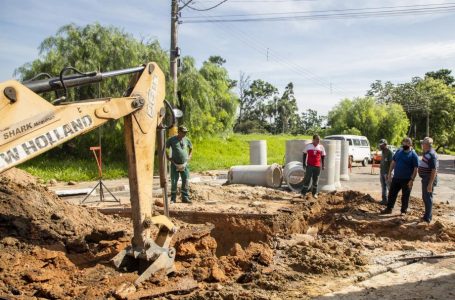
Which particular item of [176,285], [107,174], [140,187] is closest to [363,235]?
[176,285]

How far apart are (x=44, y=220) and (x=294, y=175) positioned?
30.2 feet

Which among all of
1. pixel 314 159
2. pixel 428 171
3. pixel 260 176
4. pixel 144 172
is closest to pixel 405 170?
pixel 428 171

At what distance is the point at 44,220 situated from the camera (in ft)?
20.8

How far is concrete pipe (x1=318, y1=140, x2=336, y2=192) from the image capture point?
45.3 feet

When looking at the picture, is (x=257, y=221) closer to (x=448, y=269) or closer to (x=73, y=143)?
(x=448, y=269)

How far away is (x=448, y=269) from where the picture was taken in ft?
19.6

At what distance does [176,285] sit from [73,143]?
668 inches

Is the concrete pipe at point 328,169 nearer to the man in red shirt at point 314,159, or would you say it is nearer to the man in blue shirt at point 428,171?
the man in red shirt at point 314,159

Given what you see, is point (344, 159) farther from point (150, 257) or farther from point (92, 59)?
point (150, 257)

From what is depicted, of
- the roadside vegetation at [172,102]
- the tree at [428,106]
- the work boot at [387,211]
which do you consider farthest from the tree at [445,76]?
the work boot at [387,211]

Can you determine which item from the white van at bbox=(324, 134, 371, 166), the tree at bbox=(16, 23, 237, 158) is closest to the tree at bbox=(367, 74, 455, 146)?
the white van at bbox=(324, 134, 371, 166)

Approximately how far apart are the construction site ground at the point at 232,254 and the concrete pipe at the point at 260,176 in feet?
17.4

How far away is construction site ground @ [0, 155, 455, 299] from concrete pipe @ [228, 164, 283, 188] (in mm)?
5314

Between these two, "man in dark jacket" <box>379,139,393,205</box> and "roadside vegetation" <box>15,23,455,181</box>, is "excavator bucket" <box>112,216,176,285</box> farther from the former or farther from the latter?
"man in dark jacket" <box>379,139,393,205</box>
